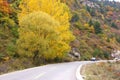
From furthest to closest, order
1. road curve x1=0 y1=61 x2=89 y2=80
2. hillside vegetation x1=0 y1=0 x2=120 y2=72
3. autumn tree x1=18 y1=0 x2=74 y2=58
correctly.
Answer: autumn tree x1=18 y1=0 x2=74 y2=58 → hillside vegetation x1=0 y1=0 x2=120 y2=72 → road curve x1=0 y1=61 x2=89 y2=80

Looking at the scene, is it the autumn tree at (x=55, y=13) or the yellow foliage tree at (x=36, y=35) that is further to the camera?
the autumn tree at (x=55, y=13)

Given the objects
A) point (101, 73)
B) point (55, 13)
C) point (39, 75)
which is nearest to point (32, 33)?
point (55, 13)

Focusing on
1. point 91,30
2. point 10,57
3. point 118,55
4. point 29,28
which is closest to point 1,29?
point 29,28

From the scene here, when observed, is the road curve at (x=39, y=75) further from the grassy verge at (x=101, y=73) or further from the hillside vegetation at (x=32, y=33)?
the hillside vegetation at (x=32, y=33)

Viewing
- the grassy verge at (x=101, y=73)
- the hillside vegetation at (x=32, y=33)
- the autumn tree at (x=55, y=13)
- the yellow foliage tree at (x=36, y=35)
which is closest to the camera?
the grassy verge at (x=101, y=73)

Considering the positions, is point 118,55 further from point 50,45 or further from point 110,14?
point 110,14

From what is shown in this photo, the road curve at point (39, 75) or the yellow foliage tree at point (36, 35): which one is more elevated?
the road curve at point (39, 75)

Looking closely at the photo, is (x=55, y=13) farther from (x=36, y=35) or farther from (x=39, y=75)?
(x=39, y=75)

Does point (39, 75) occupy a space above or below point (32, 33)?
Result: above

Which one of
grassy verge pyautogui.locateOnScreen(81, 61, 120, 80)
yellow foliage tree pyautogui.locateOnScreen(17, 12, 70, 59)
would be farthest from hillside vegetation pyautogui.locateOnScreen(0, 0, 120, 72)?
grassy verge pyautogui.locateOnScreen(81, 61, 120, 80)

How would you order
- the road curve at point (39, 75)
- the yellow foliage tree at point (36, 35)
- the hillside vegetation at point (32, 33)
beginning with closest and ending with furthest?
the road curve at point (39, 75) → the hillside vegetation at point (32, 33) → the yellow foliage tree at point (36, 35)

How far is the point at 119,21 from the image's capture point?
157875 mm

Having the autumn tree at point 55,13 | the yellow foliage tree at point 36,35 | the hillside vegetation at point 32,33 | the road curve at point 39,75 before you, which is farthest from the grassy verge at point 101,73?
the autumn tree at point 55,13

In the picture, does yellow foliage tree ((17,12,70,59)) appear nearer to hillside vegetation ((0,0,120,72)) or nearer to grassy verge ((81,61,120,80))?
hillside vegetation ((0,0,120,72))
